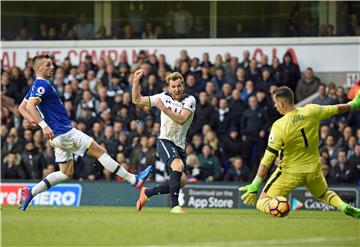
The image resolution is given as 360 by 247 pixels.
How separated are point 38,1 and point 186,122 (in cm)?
1528

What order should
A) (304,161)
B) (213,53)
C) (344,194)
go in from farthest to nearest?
1. (213,53)
2. (344,194)
3. (304,161)

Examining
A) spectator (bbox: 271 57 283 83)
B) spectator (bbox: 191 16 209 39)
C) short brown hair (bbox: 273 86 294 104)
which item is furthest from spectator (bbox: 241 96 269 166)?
short brown hair (bbox: 273 86 294 104)

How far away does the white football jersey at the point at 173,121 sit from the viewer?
1625 cm

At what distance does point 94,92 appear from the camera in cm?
2698

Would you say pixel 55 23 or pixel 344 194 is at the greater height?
pixel 55 23

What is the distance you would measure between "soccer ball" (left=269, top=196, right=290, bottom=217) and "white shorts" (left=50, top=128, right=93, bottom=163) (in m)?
3.21

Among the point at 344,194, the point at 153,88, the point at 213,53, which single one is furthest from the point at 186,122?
the point at 213,53

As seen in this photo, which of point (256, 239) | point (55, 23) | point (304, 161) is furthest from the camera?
point (55, 23)

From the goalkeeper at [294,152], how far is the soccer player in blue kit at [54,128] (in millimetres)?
2284

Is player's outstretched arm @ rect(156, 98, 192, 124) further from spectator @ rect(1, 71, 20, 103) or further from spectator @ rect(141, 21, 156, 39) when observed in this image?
spectator @ rect(141, 21, 156, 39)

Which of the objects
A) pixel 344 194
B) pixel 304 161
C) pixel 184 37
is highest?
pixel 184 37

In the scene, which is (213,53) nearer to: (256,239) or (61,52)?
(61,52)

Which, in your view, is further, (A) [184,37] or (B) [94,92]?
(A) [184,37]

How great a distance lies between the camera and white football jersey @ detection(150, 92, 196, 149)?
16.2m
